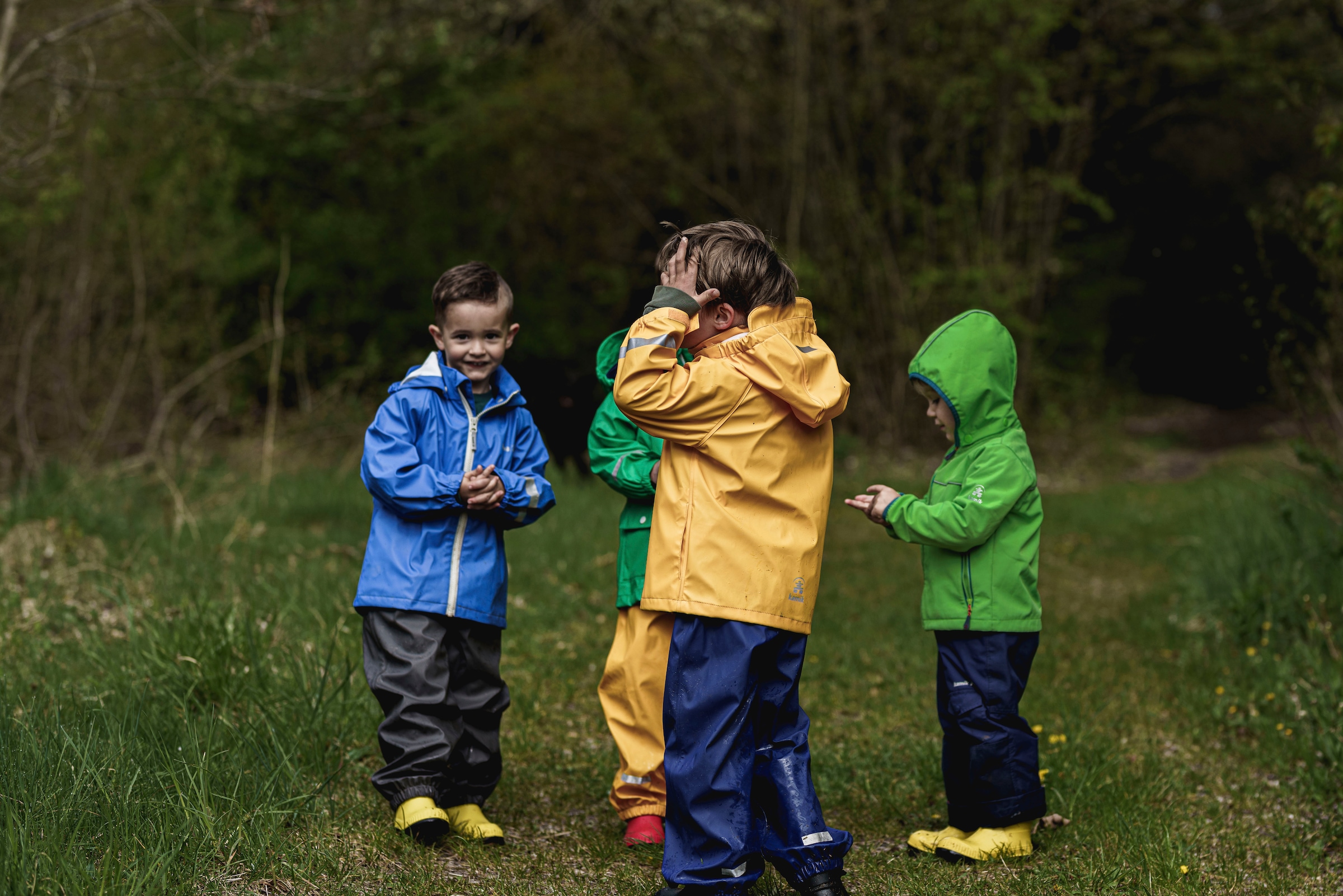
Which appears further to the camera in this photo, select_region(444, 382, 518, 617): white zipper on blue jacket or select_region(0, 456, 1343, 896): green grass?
select_region(444, 382, 518, 617): white zipper on blue jacket

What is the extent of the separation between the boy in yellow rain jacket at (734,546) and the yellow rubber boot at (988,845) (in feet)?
1.92

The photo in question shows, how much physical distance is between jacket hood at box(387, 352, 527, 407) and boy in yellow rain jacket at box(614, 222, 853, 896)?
0.80 metres

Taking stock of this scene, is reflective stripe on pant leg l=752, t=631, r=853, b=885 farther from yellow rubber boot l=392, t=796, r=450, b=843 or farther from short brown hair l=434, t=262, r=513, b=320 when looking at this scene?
short brown hair l=434, t=262, r=513, b=320

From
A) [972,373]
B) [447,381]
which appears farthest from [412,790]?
[972,373]

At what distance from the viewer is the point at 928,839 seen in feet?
12.1

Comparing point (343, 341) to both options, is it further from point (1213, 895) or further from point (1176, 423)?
point (1176, 423)

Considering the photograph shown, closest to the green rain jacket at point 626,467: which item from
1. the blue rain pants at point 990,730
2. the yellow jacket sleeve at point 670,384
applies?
the yellow jacket sleeve at point 670,384

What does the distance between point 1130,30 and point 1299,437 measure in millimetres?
9211

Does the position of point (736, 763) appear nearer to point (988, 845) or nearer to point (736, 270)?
point (988, 845)

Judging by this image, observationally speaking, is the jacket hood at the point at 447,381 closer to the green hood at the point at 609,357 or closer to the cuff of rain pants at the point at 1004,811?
the green hood at the point at 609,357

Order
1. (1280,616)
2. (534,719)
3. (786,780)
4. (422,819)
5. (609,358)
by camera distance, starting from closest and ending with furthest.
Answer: (786,780) → (422,819) → (609,358) → (534,719) → (1280,616)

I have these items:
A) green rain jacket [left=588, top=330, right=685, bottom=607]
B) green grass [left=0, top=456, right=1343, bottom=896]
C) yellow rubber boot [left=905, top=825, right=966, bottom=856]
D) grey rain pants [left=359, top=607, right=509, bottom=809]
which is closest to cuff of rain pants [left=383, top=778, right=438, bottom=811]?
grey rain pants [left=359, top=607, right=509, bottom=809]

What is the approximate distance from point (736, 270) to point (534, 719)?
2461mm

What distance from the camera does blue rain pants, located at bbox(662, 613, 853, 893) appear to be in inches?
118
